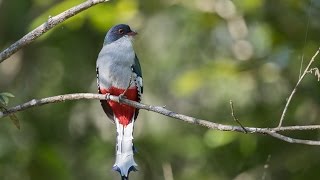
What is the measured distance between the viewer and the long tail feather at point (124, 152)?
3.54 metres

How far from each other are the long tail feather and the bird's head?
18.3 inches

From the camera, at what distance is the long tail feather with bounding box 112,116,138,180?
11.6 feet

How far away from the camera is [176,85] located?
6.26 meters

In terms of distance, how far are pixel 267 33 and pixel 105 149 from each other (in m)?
1.91

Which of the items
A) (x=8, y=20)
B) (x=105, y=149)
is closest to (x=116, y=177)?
(x=105, y=149)

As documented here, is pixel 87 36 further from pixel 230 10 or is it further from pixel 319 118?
pixel 319 118

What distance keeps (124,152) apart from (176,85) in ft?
8.53

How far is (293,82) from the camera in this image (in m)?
6.57

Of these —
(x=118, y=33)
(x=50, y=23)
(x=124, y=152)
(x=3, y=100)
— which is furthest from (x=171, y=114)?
(x=118, y=33)

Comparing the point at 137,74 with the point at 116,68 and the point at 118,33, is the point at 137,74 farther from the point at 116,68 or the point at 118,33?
the point at 118,33

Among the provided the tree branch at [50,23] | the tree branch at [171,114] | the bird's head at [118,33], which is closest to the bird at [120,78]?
the bird's head at [118,33]

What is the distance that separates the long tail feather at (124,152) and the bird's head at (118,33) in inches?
18.3

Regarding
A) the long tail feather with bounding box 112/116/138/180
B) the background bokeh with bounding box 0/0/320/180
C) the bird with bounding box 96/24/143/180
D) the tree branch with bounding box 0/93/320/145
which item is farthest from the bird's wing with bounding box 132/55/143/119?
the background bokeh with bounding box 0/0/320/180

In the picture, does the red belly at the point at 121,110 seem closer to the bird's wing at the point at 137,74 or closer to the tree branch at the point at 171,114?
the bird's wing at the point at 137,74
